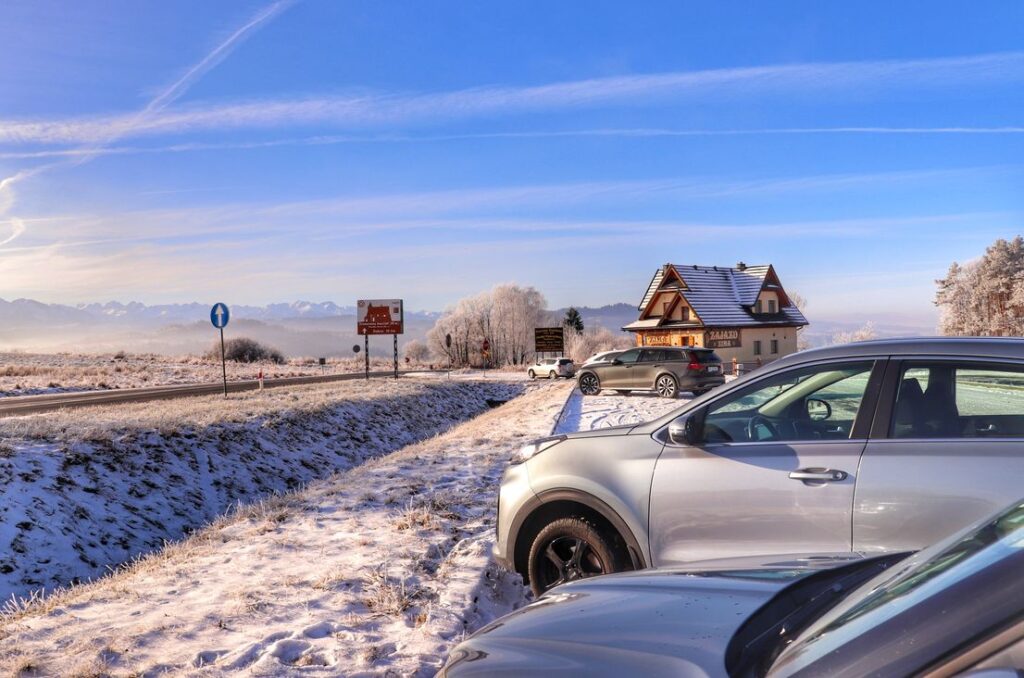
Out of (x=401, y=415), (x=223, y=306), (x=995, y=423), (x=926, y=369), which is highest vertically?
(x=223, y=306)

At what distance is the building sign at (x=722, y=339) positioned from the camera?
49094 mm

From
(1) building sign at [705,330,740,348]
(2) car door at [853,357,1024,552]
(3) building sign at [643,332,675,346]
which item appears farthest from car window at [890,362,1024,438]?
(3) building sign at [643,332,675,346]

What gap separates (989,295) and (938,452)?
65901 millimetres

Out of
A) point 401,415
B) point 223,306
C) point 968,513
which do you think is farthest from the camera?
point 401,415

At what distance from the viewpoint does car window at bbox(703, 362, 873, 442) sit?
4.35 meters

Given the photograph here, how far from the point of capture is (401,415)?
2675cm

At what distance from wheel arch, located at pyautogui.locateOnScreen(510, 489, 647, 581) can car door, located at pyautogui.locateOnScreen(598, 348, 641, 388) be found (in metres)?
19.5

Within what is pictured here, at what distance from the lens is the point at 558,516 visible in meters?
5.03

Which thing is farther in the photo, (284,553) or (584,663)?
(284,553)

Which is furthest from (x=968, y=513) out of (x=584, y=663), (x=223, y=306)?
(x=223, y=306)

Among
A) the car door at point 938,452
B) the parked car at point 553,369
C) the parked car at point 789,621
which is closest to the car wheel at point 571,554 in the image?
the car door at point 938,452

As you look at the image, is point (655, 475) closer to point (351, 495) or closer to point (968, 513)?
point (968, 513)

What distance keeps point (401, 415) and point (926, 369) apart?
23.6 m

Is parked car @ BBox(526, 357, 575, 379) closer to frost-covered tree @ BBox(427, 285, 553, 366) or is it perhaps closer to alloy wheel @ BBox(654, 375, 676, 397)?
alloy wheel @ BBox(654, 375, 676, 397)
